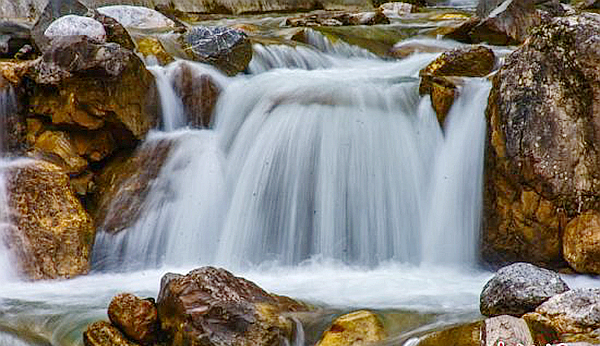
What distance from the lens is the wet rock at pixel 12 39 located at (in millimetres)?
7809

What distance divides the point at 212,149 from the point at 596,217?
3446 millimetres

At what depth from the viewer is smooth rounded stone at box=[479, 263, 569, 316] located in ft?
12.6

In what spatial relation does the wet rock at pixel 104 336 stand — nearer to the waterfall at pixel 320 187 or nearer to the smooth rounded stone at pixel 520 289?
the waterfall at pixel 320 187

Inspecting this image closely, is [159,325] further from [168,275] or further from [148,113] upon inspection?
[148,113]

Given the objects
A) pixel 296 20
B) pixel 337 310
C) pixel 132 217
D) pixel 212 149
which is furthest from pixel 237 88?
pixel 296 20

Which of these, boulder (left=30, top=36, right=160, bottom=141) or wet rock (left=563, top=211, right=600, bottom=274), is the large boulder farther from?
boulder (left=30, top=36, right=160, bottom=141)

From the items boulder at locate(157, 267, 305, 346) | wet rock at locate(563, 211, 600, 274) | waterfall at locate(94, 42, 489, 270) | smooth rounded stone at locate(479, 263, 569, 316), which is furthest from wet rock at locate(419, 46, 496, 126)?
boulder at locate(157, 267, 305, 346)

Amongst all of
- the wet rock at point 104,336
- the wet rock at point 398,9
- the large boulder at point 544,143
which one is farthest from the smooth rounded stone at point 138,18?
the wet rock at point 104,336

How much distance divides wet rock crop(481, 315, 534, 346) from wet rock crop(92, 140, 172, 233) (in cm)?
390

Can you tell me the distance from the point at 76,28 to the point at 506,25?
17.9ft

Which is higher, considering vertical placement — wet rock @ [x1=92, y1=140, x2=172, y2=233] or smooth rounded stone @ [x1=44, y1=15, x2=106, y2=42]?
smooth rounded stone @ [x1=44, y1=15, x2=106, y2=42]

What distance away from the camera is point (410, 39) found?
35.7ft

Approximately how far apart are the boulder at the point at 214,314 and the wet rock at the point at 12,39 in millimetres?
4563

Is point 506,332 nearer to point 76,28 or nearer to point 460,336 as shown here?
point 460,336
